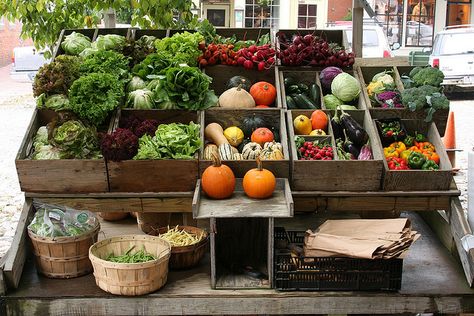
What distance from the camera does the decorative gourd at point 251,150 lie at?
15.3ft

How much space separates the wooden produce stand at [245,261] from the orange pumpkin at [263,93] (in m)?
0.37

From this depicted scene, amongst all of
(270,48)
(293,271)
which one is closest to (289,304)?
(293,271)

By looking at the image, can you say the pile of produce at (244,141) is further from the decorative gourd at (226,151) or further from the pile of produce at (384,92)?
the pile of produce at (384,92)

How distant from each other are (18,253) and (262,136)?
199 cm

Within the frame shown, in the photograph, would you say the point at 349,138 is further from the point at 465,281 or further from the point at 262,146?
the point at 465,281

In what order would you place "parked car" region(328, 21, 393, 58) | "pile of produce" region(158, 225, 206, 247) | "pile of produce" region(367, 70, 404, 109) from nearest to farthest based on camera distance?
"pile of produce" region(158, 225, 206, 247)
"pile of produce" region(367, 70, 404, 109)
"parked car" region(328, 21, 393, 58)

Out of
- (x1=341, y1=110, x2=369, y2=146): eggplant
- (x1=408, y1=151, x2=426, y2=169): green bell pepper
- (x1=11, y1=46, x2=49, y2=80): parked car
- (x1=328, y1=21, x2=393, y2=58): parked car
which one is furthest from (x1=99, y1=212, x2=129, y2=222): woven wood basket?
(x1=11, y1=46, x2=49, y2=80): parked car

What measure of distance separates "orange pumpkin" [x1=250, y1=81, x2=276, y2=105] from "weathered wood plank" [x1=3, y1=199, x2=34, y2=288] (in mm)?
2056

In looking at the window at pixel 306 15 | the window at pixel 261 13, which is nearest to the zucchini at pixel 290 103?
the window at pixel 261 13

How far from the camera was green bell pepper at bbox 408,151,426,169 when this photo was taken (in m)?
4.64

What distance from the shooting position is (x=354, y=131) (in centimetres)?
486

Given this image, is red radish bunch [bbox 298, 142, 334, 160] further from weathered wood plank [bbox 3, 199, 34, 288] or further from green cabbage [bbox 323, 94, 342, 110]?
weathered wood plank [bbox 3, 199, 34, 288]

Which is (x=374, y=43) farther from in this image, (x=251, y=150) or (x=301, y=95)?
(x=251, y=150)

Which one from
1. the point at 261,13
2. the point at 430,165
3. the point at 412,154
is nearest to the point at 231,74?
the point at 412,154
